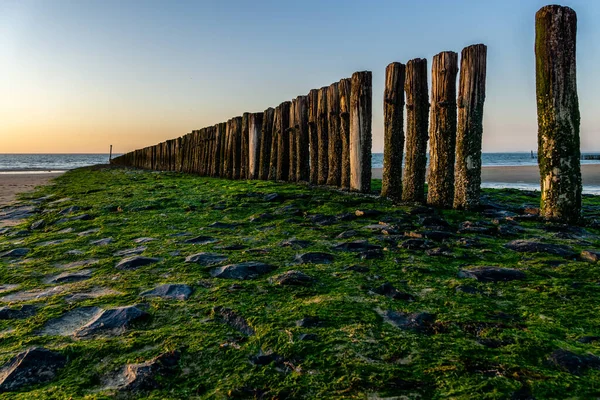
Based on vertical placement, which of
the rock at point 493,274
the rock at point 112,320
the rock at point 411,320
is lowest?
the rock at point 112,320

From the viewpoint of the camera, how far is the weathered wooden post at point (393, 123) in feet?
19.6

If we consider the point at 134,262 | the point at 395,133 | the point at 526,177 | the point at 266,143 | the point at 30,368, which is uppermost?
the point at 266,143

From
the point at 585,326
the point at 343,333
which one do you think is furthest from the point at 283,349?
the point at 585,326

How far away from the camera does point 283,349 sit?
6.47ft

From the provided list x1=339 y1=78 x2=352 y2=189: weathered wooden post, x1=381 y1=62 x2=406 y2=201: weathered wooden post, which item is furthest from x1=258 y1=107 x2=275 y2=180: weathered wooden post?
x1=381 y1=62 x2=406 y2=201: weathered wooden post

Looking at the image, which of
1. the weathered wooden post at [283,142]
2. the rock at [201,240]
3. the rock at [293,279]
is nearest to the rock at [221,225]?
the rock at [201,240]

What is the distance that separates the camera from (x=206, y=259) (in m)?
3.54

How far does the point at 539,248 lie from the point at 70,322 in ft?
10.7

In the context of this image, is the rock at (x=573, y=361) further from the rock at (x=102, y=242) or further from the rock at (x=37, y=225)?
the rock at (x=37, y=225)

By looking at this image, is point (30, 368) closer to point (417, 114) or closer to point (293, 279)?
→ point (293, 279)

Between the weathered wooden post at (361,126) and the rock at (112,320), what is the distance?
4657 mm

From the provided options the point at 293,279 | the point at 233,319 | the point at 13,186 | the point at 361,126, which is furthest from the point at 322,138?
the point at 13,186

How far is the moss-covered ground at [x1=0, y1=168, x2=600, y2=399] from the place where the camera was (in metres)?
1.68

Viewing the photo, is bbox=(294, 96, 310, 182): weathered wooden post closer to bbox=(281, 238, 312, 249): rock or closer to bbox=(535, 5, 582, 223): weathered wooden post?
bbox=(535, 5, 582, 223): weathered wooden post
